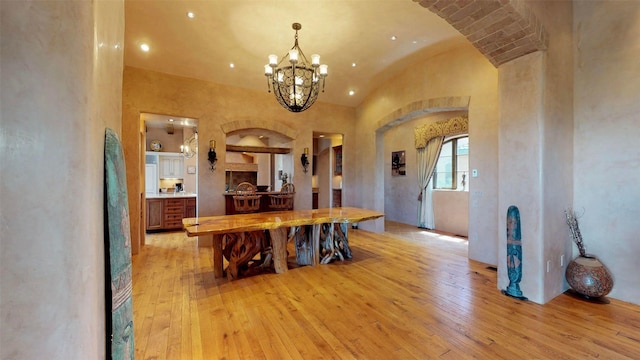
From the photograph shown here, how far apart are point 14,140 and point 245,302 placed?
2.47 meters

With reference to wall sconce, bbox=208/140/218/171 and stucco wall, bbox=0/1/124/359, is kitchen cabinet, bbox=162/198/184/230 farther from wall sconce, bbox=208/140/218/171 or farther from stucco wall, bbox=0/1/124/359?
stucco wall, bbox=0/1/124/359

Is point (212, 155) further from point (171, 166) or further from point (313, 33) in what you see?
point (171, 166)

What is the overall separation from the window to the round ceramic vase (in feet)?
11.9

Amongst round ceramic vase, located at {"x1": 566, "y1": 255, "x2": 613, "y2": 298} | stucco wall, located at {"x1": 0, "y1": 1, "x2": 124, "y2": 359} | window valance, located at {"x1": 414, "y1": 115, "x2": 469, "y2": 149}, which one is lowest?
round ceramic vase, located at {"x1": 566, "y1": 255, "x2": 613, "y2": 298}

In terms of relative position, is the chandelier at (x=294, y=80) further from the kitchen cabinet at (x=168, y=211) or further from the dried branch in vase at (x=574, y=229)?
the kitchen cabinet at (x=168, y=211)

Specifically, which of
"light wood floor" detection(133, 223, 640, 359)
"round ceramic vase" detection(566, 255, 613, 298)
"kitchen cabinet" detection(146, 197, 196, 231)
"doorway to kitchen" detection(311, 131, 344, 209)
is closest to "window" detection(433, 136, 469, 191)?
"doorway to kitchen" detection(311, 131, 344, 209)

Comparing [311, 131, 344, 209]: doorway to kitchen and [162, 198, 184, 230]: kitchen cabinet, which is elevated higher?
[311, 131, 344, 209]: doorway to kitchen

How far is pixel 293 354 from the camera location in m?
1.89

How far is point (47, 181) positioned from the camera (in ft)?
2.17

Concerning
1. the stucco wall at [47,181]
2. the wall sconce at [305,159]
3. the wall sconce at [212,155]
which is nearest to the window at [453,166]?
Result: the wall sconce at [305,159]

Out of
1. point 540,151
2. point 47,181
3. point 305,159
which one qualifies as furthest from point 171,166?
point 540,151

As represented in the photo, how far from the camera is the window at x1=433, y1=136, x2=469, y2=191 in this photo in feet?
20.9

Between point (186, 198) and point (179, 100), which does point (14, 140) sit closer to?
point (179, 100)

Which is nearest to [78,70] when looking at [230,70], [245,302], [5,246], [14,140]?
[14,140]
